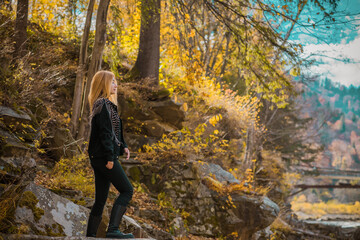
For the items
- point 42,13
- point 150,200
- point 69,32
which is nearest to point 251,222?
point 150,200

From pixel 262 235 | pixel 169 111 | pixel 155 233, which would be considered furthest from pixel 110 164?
pixel 262 235

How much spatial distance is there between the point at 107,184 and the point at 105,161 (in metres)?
0.31

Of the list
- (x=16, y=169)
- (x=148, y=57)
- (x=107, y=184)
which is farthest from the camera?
(x=148, y=57)

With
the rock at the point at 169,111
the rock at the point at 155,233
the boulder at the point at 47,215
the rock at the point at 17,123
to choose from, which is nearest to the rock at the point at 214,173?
the rock at the point at 169,111

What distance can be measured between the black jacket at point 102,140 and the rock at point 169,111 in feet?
17.2

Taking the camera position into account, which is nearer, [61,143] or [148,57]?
[61,143]

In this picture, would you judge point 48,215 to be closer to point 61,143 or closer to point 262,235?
point 61,143

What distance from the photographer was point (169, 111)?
8.78 metres

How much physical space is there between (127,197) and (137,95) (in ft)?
17.7

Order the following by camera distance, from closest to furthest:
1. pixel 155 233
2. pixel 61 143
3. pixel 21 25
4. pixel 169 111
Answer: pixel 155 233, pixel 61 143, pixel 21 25, pixel 169 111

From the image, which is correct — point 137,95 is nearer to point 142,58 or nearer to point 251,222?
point 142,58

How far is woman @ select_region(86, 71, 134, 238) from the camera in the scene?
3312 mm

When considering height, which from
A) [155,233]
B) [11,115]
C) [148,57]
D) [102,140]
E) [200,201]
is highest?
[148,57]

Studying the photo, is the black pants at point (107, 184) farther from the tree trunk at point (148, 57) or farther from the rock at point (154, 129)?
the tree trunk at point (148, 57)
